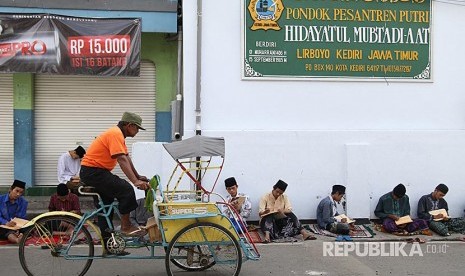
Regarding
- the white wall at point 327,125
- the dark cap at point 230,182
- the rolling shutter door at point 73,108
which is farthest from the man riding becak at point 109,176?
the rolling shutter door at point 73,108

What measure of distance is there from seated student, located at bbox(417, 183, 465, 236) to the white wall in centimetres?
27

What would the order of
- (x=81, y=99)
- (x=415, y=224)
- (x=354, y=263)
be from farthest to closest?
1. (x=81, y=99)
2. (x=415, y=224)
3. (x=354, y=263)

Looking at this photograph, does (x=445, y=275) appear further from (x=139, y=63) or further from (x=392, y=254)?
(x=139, y=63)

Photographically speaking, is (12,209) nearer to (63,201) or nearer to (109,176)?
(63,201)

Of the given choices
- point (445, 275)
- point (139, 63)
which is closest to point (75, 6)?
point (139, 63)

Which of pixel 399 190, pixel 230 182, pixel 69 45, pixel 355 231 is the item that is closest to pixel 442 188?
pixel 399 190

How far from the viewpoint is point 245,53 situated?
9109mm

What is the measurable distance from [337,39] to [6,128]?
636 cm

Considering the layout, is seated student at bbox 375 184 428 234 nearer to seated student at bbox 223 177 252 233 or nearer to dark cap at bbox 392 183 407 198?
dark cap at bbox 392 183 407 198

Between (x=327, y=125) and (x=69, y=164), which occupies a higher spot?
(x=327, y=125)

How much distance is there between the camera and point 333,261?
6.96 metres

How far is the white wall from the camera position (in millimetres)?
9023

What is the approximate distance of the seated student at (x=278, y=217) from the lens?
832 cm

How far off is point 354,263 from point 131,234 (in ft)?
9.66
